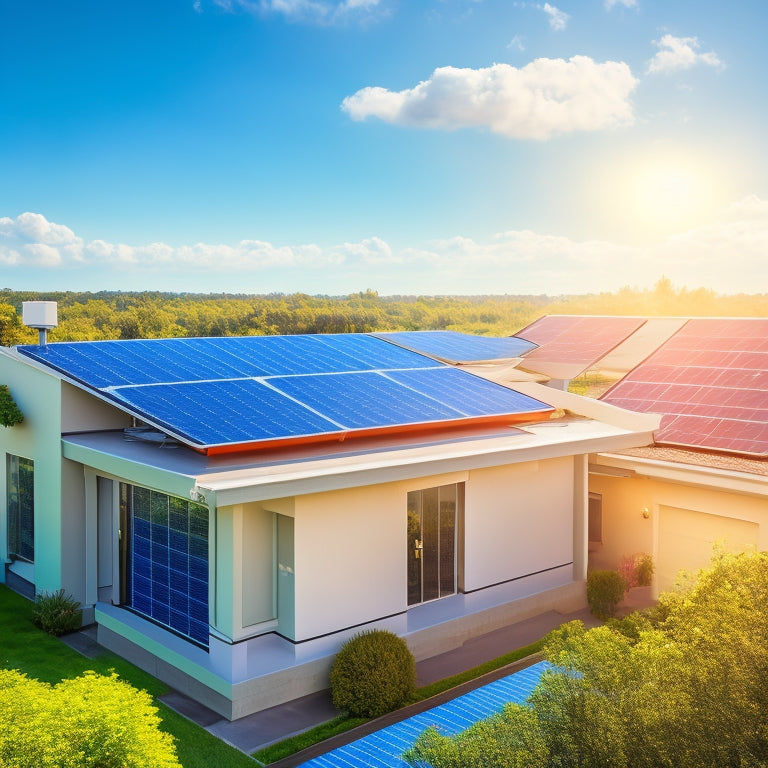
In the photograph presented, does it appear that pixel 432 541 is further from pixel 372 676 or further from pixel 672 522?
pixel 672 522

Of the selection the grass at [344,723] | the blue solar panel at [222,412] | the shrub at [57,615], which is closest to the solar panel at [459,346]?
the blue solar panel at [222,412]

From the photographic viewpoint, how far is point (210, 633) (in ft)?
41.1

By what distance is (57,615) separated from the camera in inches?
589

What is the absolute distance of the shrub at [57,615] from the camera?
1490 centimetres

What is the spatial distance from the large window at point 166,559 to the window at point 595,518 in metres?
9.75

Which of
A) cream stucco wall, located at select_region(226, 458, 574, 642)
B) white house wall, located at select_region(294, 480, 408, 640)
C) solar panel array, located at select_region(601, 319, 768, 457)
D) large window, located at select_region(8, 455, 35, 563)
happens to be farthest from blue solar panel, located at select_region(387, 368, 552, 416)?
large window, located at select_region(8, 455, 35, 563)

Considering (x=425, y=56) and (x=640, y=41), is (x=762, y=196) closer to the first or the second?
(x=640, y=41)

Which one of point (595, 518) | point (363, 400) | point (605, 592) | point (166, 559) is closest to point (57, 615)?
point (166, 559)

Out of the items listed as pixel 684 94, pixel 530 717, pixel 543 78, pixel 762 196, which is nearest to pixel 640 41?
pixel 684 94

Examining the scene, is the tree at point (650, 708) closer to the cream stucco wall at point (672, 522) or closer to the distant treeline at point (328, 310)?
the cream stucco wall at point (672, 522)

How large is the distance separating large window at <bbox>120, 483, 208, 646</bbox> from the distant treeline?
51717mm

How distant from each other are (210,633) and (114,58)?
60.6m

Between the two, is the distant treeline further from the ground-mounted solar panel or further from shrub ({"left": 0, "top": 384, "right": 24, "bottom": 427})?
shrub ({"left": 0, "top": 384, "right": 24, "bottom": 427})

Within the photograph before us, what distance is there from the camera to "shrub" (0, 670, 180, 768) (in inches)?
231
